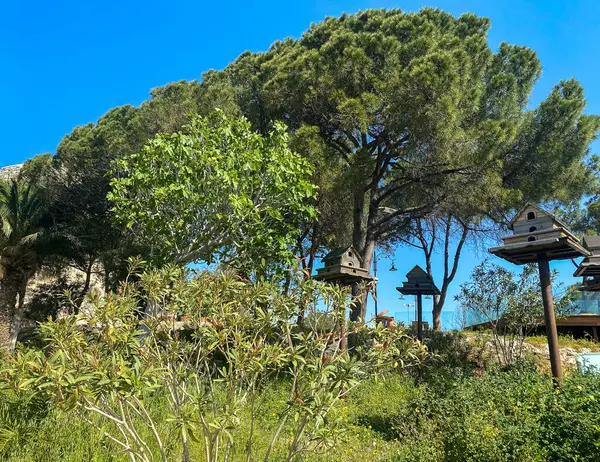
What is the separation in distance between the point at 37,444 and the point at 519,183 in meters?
11.7

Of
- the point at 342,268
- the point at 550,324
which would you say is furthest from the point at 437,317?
the point at 342,268

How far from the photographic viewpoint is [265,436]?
5.31m

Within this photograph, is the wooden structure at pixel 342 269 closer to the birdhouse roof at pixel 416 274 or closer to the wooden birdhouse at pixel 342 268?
the wooden birdhouse at pixel 342 268

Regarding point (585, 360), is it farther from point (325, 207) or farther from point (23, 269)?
point (23, 269)

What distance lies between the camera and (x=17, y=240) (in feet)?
53.0

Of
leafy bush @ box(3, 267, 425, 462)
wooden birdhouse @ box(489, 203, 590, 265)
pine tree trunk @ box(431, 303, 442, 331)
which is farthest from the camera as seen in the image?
pine tree trunk @ box(431, 303, 442, 331)

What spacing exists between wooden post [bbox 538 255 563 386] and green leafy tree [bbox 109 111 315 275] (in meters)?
4.26

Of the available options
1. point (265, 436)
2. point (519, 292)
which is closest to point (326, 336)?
point (265, 436)

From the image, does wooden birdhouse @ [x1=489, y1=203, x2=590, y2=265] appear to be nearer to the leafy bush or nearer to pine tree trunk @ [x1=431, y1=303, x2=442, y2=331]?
the leafy bush

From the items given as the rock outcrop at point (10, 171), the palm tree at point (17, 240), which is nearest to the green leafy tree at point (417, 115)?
the palm tree at point (17, 240)

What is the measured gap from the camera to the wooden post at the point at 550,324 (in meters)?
6.67

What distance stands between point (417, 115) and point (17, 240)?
1523cm

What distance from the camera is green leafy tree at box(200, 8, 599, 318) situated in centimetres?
1027

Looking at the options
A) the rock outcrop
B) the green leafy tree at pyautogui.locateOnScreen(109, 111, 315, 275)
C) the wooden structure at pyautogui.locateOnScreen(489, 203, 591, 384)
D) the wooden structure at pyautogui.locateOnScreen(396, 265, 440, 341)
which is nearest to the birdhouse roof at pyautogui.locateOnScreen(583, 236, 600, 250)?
the wooden structure at pyautogui.locateOnScreen(489, 203, 591, 384)
